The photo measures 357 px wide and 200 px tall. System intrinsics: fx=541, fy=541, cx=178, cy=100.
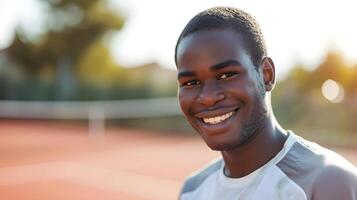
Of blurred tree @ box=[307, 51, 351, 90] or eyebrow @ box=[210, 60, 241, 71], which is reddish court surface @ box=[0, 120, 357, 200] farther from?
eyebrow @ box=[210, 60, 241, 71]

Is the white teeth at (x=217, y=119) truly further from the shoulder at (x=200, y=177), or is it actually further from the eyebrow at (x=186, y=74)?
the shoulder at (x=200, y=177)

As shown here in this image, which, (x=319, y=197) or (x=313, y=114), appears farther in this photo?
(x=313, y=114)

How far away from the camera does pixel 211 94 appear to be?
200 centimetres

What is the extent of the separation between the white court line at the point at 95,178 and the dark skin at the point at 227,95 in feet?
19.6

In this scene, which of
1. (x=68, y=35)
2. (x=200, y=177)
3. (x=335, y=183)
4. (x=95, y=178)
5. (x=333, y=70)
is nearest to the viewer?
(x=335, y=183)

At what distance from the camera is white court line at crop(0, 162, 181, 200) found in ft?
28.5

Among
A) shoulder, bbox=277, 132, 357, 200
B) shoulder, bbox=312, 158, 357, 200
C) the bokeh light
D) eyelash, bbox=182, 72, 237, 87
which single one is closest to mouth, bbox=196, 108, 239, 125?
eyelash, bbox=182, 72, 237, 87

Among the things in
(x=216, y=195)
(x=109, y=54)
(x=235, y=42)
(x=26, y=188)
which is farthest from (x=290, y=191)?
(x=109, y=54)

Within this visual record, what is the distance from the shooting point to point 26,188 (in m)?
8.97

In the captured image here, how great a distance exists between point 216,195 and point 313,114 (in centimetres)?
1526

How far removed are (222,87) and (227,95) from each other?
4 cm

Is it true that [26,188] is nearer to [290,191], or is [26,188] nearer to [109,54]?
[290,191]

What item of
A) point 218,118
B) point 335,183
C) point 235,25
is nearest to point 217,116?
point 218,118

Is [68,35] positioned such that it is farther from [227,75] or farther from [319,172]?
[319,172]
